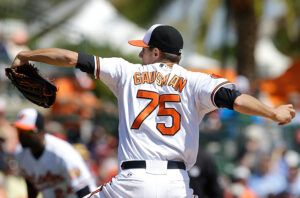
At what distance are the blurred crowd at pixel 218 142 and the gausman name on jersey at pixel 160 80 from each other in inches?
166

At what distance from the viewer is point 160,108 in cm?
406

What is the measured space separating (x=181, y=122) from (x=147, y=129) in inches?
10.5

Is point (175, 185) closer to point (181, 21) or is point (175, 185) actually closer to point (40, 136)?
point (40, 136)

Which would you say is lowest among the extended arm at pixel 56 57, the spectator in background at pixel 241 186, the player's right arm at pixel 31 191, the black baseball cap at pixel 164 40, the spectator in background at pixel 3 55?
the spectator in background at pixel 241 186

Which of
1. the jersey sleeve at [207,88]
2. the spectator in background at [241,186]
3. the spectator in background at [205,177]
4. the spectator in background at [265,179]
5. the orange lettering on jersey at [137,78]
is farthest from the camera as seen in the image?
the spectator in background at [265,179]

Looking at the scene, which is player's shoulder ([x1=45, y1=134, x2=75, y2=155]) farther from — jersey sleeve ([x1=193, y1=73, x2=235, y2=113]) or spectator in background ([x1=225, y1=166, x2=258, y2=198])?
spectator in background ([x1=225, y1=166, x2=258, y2=198])

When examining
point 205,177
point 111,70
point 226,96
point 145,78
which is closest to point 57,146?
point 205,177

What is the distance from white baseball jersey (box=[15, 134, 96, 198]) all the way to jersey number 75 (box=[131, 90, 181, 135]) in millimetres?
1944

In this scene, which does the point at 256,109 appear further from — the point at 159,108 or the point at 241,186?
the point at 241,186

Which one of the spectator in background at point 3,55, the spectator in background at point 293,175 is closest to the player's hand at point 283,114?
the spectator in background at point 293,175

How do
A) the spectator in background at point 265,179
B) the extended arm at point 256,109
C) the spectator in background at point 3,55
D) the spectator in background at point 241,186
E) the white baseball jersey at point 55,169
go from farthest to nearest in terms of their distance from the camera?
the spectator in background at point 3,55 → the spectator in background at point 265,179 → the spectator in background at point 241,186 → the white baseball jersey at point 55,169 → the extended arm at point 256,109

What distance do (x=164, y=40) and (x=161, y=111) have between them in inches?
22.9

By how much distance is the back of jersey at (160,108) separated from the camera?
4020 millimetres

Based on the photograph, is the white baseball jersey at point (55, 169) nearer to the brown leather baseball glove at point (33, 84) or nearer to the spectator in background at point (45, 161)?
the spectator in background at point (45, 161)
